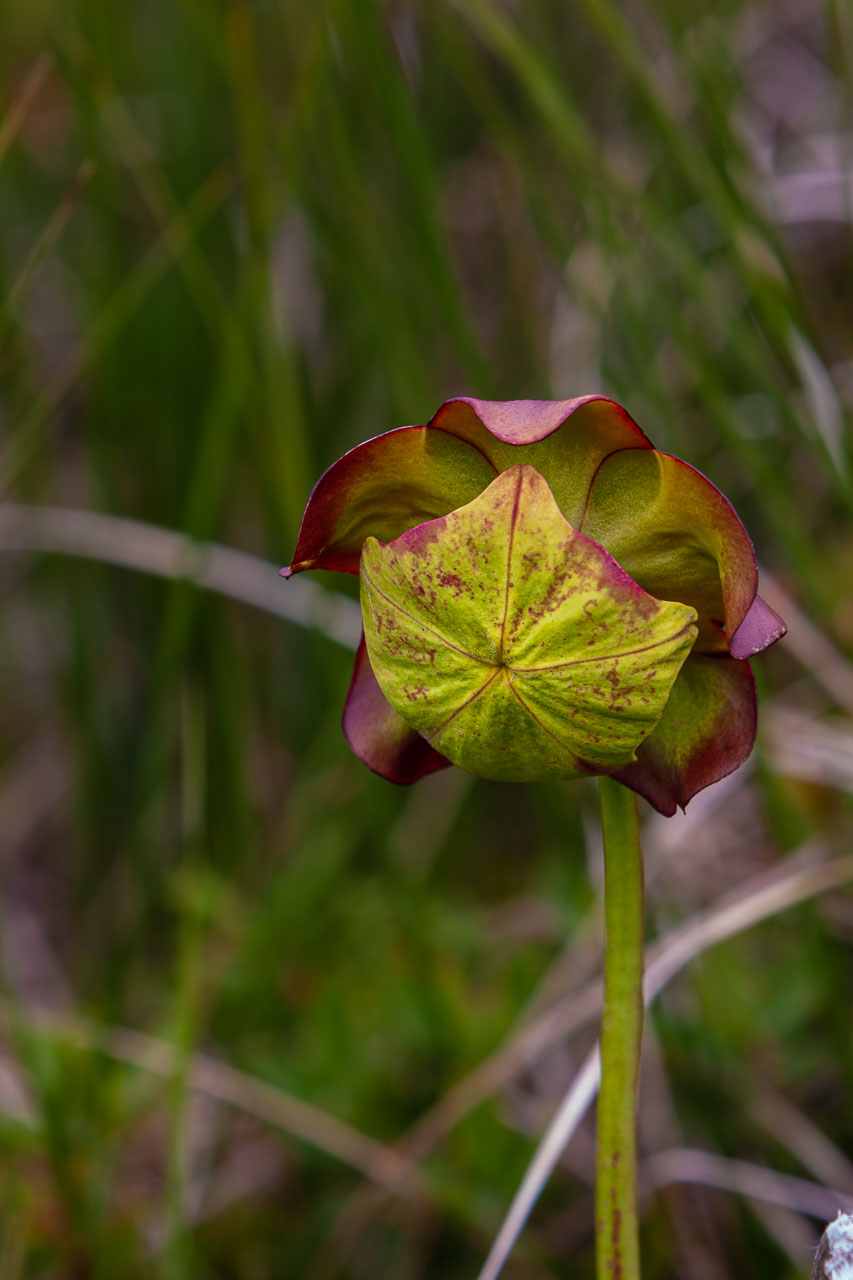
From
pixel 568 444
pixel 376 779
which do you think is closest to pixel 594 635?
pixel 568 444

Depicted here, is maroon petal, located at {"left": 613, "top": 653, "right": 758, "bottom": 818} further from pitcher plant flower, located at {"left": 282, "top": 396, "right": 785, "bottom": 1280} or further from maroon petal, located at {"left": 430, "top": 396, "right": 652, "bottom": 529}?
maroon petal, located at {"left": 430, "top": 396, "right": 652, "bottom": 529}

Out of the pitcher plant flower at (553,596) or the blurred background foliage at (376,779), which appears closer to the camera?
the pitcher plant flower at (553,596)

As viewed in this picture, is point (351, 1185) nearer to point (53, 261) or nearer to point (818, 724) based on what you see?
point (818, 724)

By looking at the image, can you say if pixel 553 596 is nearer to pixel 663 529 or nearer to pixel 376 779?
pixel 663 529

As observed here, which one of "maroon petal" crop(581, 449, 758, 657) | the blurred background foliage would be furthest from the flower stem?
the blurred background foliage

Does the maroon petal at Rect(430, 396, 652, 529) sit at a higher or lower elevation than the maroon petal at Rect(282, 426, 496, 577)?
higher

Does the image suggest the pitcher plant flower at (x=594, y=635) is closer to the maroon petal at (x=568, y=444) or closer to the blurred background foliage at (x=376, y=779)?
the maroon petal at (x=568, y=444)

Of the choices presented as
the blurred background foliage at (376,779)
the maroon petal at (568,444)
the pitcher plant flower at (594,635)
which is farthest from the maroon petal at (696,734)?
the blurred background foliage at (376,779)
